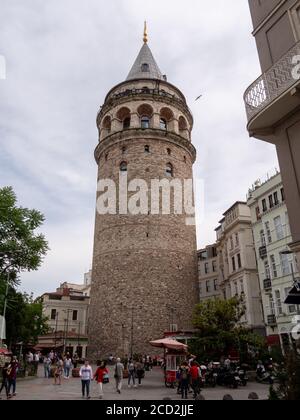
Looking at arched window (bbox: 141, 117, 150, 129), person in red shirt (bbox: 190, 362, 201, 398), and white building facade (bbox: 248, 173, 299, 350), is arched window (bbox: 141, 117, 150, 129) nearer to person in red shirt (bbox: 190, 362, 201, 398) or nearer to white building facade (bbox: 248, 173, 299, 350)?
white building facade (bbox: 248, 173, 299, 350)

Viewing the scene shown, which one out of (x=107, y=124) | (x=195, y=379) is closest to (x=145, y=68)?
(x=107, y=124)

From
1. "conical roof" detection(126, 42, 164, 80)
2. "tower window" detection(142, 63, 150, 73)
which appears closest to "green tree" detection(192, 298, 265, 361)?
"conical roof" detection(126, 42, 164, 80)

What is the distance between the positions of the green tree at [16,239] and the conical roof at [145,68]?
58.8ft

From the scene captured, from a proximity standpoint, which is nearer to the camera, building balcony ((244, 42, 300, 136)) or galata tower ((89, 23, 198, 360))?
building balcony ((244, 42, 300, 136))

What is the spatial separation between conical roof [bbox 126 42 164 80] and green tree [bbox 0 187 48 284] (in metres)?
17.9

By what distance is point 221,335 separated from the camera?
1886 cm

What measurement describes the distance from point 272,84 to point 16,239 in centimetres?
1825

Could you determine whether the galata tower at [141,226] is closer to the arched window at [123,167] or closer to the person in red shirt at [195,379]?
the arched window at [123,167]

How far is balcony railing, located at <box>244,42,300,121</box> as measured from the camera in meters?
8.41

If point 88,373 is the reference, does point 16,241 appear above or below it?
above

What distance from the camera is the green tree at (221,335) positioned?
19.0 m

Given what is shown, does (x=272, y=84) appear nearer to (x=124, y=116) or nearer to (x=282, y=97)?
(x=282, y=97)

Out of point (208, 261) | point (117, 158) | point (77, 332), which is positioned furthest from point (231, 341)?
point (77, 332)
